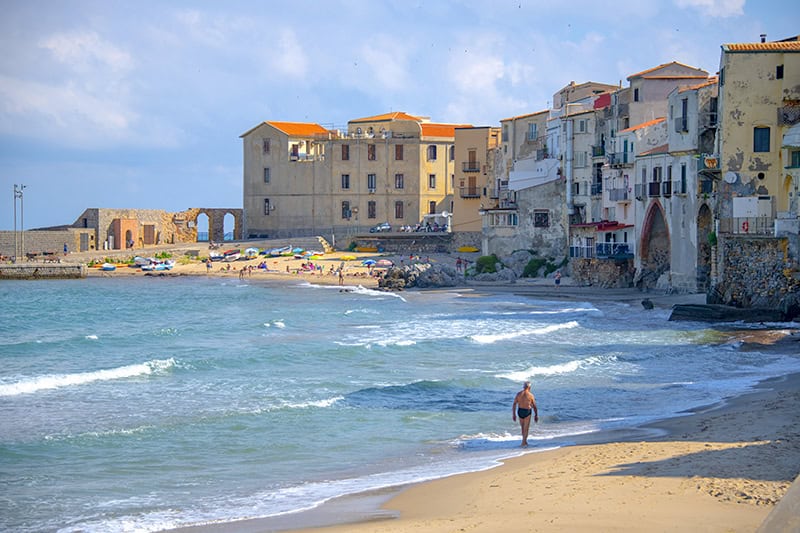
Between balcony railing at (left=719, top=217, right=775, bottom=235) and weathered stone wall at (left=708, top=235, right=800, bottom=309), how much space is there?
0.56 m

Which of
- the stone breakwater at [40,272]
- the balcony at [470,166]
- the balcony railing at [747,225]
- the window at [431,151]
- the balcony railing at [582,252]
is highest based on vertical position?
the window at [431,151]

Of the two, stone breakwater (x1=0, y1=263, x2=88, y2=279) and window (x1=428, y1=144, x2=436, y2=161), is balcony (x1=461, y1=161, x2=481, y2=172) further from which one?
stone breakwater (x1=0, y1=263, x2=88, y2=279)

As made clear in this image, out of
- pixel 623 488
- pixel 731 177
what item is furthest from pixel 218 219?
pixel 623 488

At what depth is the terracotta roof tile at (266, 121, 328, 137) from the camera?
272 feet

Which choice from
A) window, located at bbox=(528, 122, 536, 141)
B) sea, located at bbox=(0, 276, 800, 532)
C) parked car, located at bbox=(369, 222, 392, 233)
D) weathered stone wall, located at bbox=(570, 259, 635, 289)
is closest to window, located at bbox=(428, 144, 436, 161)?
parked car, located at bbox=(369, 222, 392, 233)

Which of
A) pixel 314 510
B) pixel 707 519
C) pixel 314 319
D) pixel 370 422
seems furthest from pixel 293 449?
pixel 314 319

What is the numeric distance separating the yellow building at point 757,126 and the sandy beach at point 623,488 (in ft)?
63.8

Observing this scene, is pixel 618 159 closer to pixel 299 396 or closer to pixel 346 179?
pixel 346 179

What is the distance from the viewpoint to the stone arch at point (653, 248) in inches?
1954

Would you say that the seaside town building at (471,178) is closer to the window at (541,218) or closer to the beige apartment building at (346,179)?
the beige apartment building at (346,179)

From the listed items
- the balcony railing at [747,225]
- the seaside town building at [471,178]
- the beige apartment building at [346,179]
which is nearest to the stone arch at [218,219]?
the beige apartment building at [346,179]

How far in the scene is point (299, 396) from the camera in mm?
25188

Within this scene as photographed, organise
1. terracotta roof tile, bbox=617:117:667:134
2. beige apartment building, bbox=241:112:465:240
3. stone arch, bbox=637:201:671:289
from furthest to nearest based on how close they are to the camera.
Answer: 1. beige apartment building, bbox=241:112:465:240
2. terracotta roof tile, bbox=617:117:667:134
3. stone arch, bbox=637:201:671:289

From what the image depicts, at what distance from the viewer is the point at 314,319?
45094 millimetres
